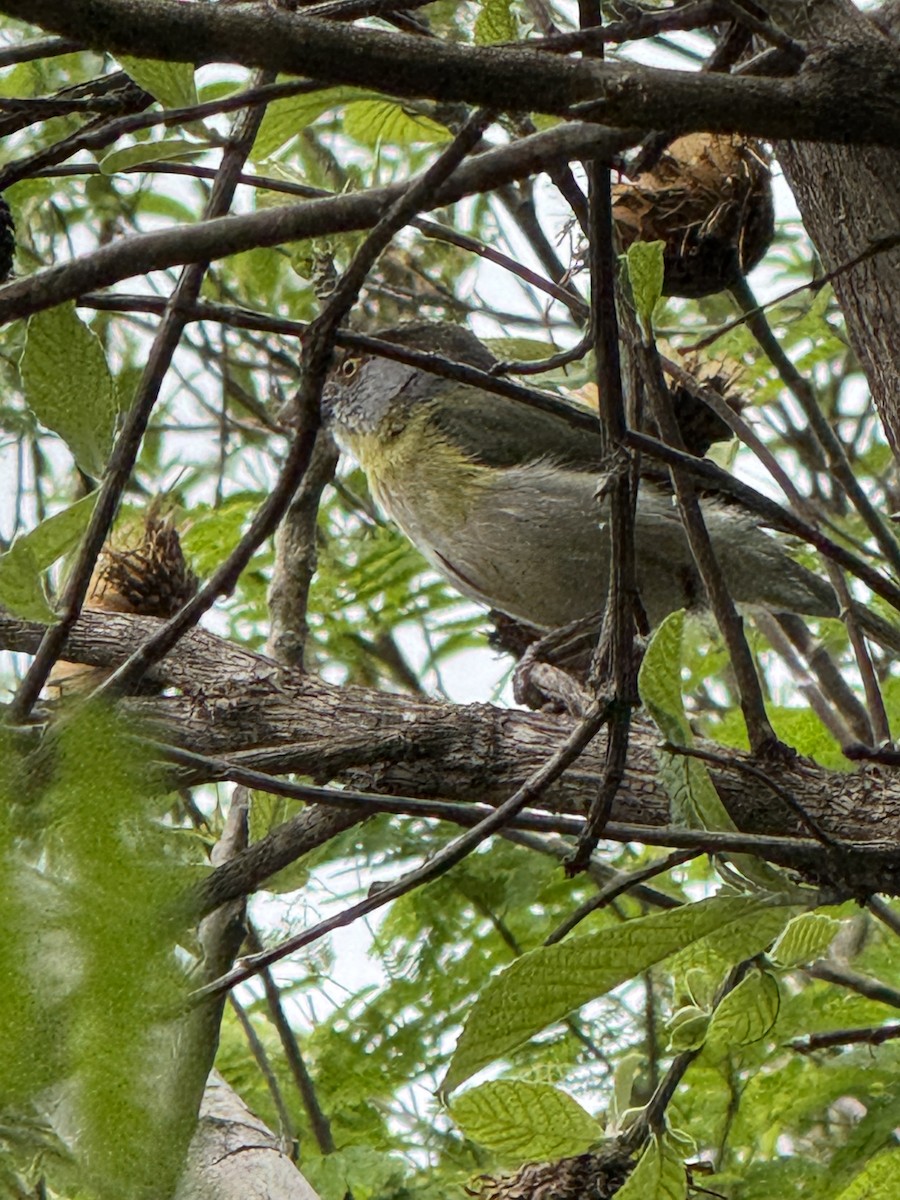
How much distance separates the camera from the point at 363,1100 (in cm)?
329

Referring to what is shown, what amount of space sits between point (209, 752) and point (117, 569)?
2.55 feet

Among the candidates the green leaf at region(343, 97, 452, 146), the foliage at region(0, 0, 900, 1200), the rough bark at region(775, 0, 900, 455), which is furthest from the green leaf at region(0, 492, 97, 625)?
the green leaf at region(343, 97, 452, 146)

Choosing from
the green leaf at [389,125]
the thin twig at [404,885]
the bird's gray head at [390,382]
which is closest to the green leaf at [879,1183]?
the thin twig at [404,885]

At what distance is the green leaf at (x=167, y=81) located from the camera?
5.01 ft

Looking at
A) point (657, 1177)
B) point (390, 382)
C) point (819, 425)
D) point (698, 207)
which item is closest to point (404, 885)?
point (657, 1177)

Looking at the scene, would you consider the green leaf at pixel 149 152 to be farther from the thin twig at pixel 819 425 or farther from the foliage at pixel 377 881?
the thin twig at pixel 819 425

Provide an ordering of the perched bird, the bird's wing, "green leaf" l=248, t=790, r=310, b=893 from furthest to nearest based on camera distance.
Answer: the bird's wing < the perched bird < "green leaf" l=248, t=790, r=310, b=893

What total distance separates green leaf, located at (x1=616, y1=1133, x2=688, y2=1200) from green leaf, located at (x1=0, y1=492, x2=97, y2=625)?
0.92 metres

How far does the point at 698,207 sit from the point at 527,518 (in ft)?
4.05

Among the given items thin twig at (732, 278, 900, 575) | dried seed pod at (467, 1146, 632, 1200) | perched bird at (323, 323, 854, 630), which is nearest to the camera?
dried seed pod at (467, 1146, 632, 1200)

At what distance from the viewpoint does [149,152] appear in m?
1.61

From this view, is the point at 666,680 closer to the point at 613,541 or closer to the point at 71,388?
the point at 613,541

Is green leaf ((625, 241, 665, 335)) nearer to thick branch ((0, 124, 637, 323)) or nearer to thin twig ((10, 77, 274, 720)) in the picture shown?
thick branch ((0, 124, 637, 323))

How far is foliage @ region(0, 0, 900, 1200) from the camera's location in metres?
1.07
